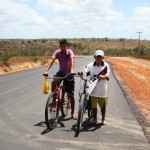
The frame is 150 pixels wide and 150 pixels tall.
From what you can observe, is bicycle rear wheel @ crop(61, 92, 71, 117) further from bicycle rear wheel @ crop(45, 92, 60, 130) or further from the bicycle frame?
the bicycle frame

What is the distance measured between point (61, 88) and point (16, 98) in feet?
15.2

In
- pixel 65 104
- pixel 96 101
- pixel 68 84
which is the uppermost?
pixel 68 84

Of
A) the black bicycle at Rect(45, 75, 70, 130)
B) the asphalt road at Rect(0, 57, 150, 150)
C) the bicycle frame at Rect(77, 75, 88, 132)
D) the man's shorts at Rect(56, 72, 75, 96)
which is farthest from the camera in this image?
the man's shorts at Rect(56, 72, 75, 96)

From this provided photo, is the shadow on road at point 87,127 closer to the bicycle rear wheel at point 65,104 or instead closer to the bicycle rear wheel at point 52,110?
the bicycle rear wheel at point 52,110

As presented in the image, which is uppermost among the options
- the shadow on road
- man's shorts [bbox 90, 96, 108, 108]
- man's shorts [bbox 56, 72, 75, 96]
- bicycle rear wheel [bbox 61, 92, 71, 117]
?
man's shorts [bbox 56, 72, 75, 96]

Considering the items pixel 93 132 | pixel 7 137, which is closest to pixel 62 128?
pixel 93 132

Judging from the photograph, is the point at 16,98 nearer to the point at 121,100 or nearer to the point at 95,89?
the point at 121,100

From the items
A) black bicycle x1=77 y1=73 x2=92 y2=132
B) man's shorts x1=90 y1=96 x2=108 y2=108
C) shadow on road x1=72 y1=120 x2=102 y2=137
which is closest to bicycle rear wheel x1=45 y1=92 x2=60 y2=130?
shadow on road x1=72 y1=120 x2=102 y2=137

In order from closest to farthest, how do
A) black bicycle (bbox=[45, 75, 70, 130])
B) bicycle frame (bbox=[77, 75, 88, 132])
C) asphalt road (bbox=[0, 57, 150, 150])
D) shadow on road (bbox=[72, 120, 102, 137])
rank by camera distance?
asphalt road (bbox=[0, 57, 150, 150]), bicycle frame (bbox=[77, 75, 88, 132]), black bicycle (bbox=[45, 75, 70, 130]), shadow on road (bbox=[72, 120, 102, 137])

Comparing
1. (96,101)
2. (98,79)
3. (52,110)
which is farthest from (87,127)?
(98,79)

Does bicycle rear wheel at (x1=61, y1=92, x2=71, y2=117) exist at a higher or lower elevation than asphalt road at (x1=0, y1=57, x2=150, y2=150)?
higher

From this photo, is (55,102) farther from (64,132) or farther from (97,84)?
(97,84)

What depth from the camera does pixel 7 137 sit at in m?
7.26

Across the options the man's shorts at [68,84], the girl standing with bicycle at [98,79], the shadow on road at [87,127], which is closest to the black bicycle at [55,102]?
the man's shorts at [68,84]
